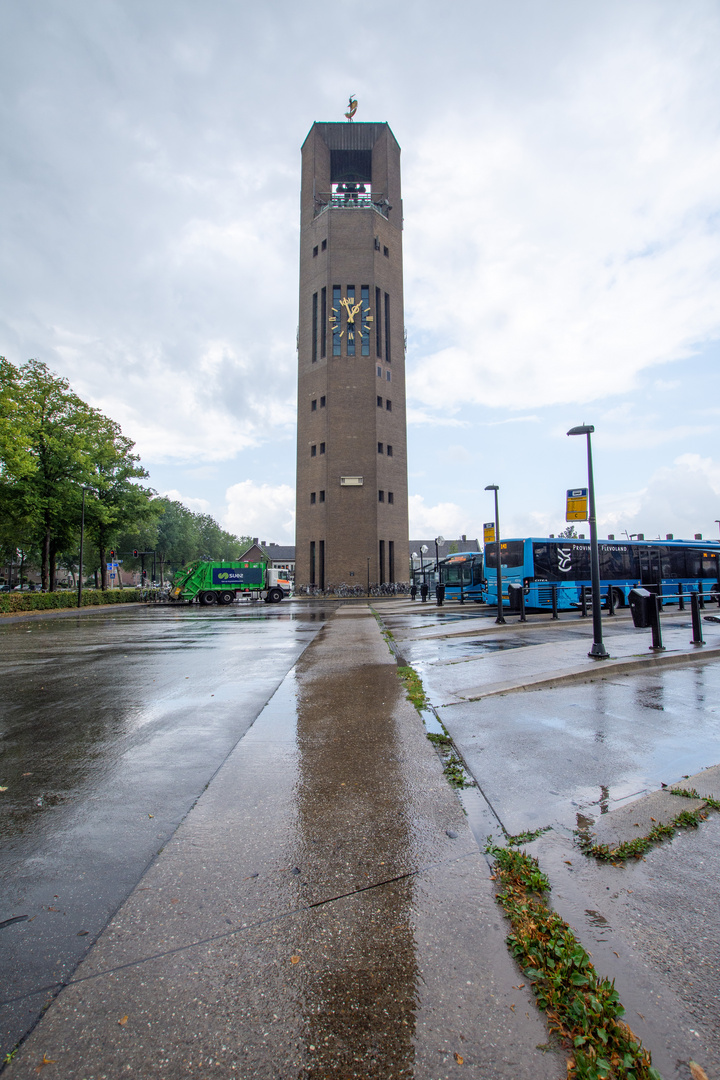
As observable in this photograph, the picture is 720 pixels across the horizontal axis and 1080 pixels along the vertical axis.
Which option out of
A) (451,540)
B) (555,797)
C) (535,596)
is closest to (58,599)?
(535,596)

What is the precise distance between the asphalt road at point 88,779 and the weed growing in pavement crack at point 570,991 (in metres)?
1.70

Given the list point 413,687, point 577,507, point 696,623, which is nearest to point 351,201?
point 577,507

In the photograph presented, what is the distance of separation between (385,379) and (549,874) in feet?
168

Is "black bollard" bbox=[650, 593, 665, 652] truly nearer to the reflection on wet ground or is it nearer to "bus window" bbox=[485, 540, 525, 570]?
the reflection on wet ground

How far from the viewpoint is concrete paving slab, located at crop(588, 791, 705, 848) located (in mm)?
Result: 2951

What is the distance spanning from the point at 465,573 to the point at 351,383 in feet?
86.6

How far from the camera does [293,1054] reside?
5.16 feet

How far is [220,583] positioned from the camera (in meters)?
39.0

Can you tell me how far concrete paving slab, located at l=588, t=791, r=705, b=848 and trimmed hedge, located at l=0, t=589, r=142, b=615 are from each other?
28.7m

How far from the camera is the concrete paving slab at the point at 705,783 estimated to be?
3.53m

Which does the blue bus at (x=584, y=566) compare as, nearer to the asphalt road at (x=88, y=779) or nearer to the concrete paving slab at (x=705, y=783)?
the asphalt road at (x=88, y=779)

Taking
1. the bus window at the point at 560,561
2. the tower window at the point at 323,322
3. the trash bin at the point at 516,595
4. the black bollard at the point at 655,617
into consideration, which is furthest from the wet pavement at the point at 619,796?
the tower window at the point at 323,322

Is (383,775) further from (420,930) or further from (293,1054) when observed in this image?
(293,1054)

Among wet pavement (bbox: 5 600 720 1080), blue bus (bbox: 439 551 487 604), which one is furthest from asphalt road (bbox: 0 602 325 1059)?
blue bus (bbox: 439 551 487 604)
